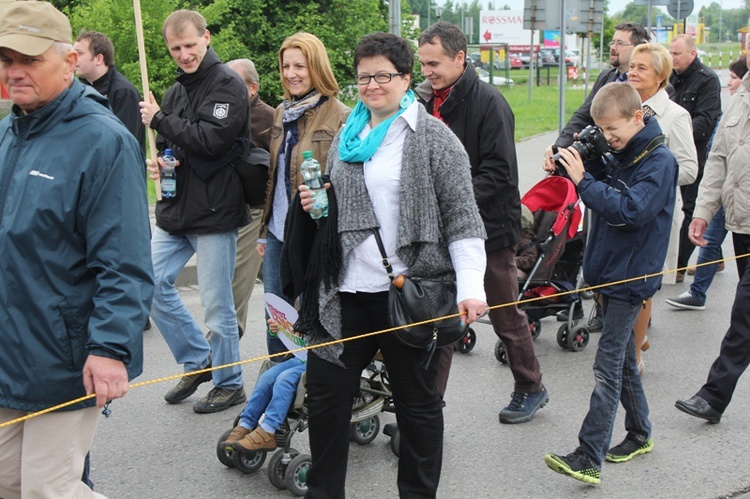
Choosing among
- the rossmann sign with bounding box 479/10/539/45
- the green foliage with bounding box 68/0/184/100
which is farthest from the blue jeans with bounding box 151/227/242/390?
the rossmann sign with bounding box 479/10/539/45

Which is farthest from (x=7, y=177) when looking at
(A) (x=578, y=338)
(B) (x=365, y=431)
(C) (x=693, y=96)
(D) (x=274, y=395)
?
(C) (x=693, y=96)

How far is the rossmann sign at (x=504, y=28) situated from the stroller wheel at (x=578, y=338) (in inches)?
2794

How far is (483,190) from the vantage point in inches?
204

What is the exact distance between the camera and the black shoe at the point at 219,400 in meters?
5.68

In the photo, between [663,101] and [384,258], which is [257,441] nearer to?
[384,258]

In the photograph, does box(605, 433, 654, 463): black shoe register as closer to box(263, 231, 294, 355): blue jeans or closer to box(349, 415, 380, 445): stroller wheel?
box(349, 415, 380, 445): stroller wheel

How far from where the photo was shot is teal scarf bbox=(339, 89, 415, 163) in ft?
12.6

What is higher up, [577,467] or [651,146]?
[651,146]

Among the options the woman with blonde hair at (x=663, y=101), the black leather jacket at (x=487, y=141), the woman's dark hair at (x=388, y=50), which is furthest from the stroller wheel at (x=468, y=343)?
the woman's dark hair at (x=388, y=50)

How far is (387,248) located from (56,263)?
4.15ft

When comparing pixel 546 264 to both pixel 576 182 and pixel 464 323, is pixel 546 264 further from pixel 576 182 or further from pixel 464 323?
pixel 464 323

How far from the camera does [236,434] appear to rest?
184 inches

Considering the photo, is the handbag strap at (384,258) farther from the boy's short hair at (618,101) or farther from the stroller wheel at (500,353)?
the stroller wheel at (500,353)

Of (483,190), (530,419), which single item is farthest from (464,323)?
(530,419)
